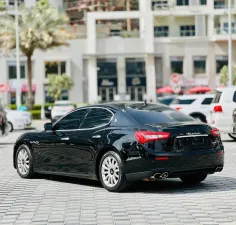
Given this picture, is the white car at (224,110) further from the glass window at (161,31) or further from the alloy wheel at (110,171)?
the glass window at (161,31)

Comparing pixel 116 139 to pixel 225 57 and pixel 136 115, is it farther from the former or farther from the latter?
pixel 225 57

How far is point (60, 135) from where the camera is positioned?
1402cm

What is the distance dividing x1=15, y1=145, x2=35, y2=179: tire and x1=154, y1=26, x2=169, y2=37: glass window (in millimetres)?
65674

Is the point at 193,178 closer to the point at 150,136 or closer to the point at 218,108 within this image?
the point at 150,136

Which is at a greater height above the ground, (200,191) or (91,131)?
(91,131)

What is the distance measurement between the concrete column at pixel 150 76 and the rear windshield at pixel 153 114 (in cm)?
6625

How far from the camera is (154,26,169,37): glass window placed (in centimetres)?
8025

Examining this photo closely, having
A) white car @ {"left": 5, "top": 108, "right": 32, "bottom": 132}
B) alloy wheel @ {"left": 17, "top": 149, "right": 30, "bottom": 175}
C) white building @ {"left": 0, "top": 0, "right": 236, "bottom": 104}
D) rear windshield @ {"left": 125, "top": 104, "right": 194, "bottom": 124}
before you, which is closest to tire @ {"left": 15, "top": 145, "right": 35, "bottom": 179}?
alloy wheel @ {"left": 17, "top": 149, "right": 30, "bottom": 175}

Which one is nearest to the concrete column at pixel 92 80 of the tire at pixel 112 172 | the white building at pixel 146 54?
the white building at pixel 146 54

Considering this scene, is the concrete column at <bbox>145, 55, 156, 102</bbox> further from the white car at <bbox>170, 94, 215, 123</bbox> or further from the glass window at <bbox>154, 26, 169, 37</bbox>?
the white car at <bbox>170, 94, 215, 123</bbox>

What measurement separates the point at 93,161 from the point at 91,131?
53 cm

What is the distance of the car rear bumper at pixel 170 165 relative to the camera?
12180 millimetres

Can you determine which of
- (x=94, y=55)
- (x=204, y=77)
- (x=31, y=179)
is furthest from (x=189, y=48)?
(x=31, y=179)

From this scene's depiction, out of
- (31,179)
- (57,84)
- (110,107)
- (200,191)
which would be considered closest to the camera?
(200,191)
